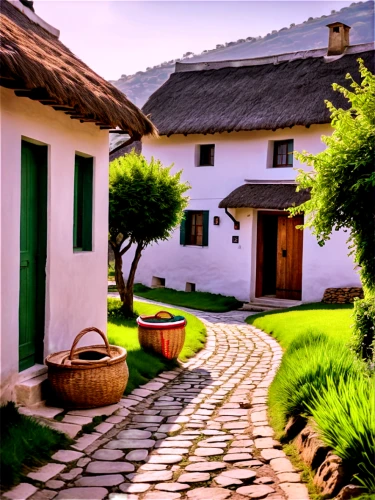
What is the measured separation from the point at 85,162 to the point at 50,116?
4.80ft

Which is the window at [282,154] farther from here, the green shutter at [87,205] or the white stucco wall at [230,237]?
the green shutter at [87,205]

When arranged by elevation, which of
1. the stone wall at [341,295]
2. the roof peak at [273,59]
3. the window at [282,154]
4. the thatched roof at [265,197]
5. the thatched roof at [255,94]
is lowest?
the stone wall at [341,295]

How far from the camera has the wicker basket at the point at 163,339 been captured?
862cm

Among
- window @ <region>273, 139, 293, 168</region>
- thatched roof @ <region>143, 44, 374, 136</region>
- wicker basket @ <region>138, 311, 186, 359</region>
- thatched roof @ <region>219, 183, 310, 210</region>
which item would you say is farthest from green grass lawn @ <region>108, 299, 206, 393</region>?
thatched roof @ <region>143, 44, 374, 136</region>

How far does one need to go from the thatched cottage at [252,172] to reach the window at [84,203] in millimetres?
8276

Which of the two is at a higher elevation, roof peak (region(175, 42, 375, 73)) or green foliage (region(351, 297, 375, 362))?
roof peak (region(175, 42, 375, 73))

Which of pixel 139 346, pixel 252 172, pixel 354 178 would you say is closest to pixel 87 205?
pixel 139 346

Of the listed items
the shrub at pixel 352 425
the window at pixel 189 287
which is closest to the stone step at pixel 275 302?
the window at pixel 189 287

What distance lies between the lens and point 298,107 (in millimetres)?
16312

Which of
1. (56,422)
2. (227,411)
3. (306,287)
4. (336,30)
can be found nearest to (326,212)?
(227,411)

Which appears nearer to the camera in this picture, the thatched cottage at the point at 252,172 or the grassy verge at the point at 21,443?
the grassy verge at the point at 21,443

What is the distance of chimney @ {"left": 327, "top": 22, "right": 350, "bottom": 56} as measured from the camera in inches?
701

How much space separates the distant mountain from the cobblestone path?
7024cm

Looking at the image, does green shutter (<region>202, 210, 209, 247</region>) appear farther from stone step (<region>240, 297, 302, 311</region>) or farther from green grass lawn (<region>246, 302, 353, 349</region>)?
green grass lawn (<region>246, 302, 353, 349</region>)
